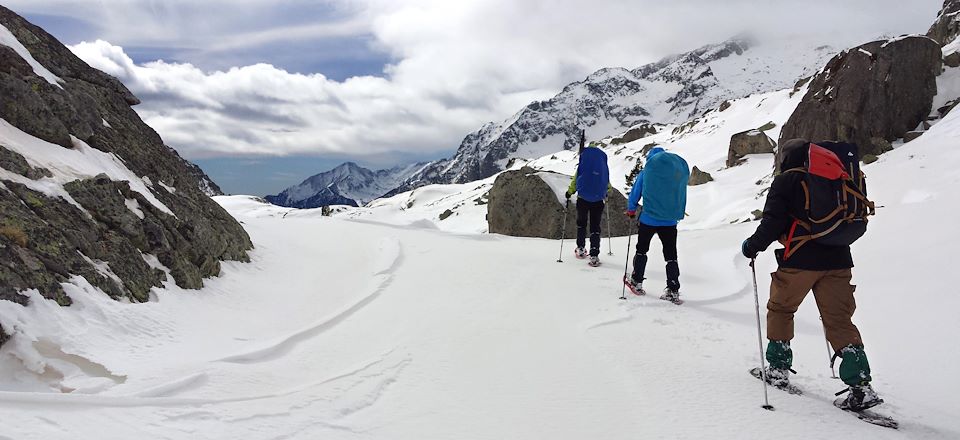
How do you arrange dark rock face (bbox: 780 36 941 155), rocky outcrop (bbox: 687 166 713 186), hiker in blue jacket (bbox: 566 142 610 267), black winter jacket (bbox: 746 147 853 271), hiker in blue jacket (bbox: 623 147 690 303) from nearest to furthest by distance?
black winter jacket (bbox: 746 147 853 271)
hiker in blue jacket (bbox: 623 147 690 303)
hiker in blue jacket (bbox: 566 142 610 267)
dark rock face (bbox: 780 36 941 155)
rocky outcrop (bbox: 687 166 713 186)

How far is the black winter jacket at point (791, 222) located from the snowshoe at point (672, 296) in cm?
296

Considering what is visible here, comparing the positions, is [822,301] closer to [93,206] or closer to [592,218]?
[592,218]

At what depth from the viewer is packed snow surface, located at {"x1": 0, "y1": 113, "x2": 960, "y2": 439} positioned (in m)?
3.46

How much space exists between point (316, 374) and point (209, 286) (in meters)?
3.12

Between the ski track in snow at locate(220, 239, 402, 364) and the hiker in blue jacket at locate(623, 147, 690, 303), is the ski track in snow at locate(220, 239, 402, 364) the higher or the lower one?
the lower one

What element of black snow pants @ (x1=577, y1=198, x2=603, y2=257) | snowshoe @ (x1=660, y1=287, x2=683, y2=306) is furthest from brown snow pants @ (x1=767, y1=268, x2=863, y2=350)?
black snow pants @ (x1=577, y1=198, x2=603, y2=257)

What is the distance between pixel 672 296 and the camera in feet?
24.3

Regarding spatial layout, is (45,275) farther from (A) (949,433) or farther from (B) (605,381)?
(A) (949,433)

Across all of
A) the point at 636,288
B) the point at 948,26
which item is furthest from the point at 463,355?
the point at 948,26

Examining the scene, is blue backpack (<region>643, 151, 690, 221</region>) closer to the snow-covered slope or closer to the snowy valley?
the snowy valley

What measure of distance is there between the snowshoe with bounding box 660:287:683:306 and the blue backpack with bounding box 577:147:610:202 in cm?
334

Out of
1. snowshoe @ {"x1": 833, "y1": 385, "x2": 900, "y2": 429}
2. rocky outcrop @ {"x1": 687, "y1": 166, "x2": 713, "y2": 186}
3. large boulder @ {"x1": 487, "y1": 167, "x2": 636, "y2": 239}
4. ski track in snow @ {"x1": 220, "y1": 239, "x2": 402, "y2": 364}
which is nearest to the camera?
snowshoe @ {"x1": 833, "y1": 385, "x2": 900, "y2": 429}

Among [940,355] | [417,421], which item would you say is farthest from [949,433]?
[417,421]

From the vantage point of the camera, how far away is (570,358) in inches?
201
